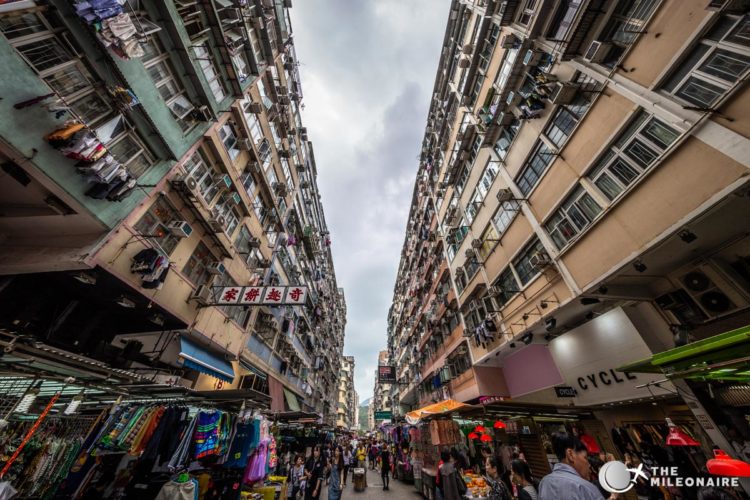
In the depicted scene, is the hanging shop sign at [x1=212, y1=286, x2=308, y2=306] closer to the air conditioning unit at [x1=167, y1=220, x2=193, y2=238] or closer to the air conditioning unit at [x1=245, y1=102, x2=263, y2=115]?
the air conditioning unit at [x1=167, y1=220, x2=193, y2=238]

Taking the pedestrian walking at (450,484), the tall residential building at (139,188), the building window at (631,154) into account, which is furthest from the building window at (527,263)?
the tall residential building at (139,188)

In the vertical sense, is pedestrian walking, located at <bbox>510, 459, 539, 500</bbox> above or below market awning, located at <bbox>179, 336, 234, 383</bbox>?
below

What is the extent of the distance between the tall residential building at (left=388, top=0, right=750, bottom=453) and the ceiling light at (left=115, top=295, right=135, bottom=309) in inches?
511

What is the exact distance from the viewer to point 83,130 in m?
6.09

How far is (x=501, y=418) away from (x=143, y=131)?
19.8 metres

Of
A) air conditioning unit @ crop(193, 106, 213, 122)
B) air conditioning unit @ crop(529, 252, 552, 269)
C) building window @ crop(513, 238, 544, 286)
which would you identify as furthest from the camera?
building window @ crop(513, 238, 544, 286)

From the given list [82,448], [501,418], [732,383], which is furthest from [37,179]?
[501,418]

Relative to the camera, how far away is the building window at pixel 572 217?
8531mm

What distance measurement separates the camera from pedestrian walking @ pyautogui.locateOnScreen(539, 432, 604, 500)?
10.5 ft

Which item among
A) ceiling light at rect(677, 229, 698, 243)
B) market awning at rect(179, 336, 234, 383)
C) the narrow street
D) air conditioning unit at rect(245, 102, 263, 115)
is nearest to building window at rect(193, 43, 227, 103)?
air conditioning unit at rect(245, 102, 263, 115)

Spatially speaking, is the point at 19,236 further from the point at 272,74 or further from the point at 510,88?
the point at 510,88

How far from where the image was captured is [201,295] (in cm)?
1029

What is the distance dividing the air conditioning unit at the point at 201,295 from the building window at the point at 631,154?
14.5 meters

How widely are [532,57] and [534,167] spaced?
4.71 m
